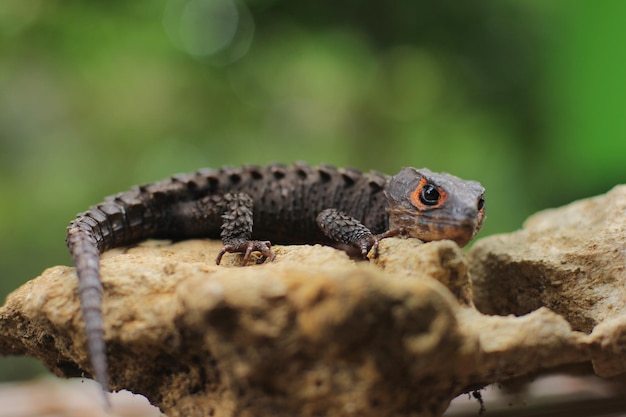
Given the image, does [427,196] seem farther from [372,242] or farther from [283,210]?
[283,210]

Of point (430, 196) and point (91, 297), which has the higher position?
point (430, 196)

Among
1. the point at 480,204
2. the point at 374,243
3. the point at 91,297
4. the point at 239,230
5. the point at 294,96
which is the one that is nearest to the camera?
the point at 91,297

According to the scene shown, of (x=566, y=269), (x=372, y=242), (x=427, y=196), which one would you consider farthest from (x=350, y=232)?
(x=566, y=269)

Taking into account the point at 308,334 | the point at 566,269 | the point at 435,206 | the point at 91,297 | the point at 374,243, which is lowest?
the point at 308,334

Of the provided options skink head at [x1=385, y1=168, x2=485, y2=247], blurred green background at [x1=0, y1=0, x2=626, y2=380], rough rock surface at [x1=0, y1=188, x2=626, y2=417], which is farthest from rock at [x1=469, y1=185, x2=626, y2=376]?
blurred green background at [x1=0, y1=0, x2=626, y2=380]

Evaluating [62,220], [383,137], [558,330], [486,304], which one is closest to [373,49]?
[383,137]
